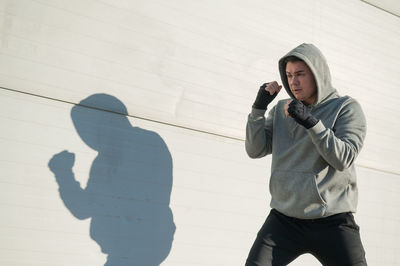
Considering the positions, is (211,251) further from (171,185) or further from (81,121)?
(81,121)

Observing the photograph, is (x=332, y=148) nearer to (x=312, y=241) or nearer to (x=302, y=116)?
(x=302, y=116)

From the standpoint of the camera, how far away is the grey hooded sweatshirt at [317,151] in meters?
2.08

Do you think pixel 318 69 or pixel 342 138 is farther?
pixel 318 69

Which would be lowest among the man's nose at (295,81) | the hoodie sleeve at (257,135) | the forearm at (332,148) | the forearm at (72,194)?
the forearm at (72,194)

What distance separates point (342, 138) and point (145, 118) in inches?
52.5

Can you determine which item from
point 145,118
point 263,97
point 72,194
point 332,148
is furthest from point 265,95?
point 72,194

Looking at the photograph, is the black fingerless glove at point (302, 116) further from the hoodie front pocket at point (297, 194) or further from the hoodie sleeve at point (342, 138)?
the hoodie front pocket at point (297, 194)

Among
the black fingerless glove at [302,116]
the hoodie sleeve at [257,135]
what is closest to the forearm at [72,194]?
the hoodie sleeve at [257,135]

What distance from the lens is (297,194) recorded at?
2.20 meters

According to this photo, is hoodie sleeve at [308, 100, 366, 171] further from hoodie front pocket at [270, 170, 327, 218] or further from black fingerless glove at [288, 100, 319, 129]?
hoodie front pocket at [270, 170, 327, 218]

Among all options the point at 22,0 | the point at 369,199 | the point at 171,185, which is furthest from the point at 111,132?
the point at 369,199

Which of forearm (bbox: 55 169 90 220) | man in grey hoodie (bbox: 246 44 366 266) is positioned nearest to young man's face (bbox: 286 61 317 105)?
man in grey hoodie (bbox: 246 44 366 266)

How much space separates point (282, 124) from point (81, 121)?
4.09ft

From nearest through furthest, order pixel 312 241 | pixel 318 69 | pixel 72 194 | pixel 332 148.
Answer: pixel 332 148 → pixel 312 241 → pixel 318 69 → pixel 72 194
